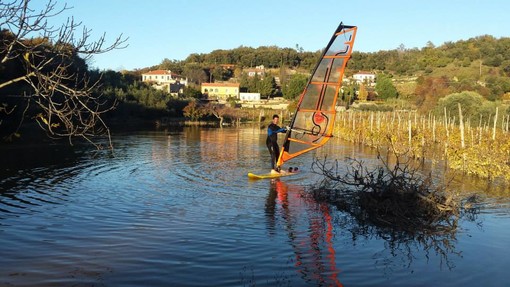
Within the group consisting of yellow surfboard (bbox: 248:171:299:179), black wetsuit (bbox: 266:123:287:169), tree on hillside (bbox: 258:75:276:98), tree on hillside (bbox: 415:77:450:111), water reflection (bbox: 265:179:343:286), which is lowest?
water reflection (bbox: 265:179:343:286)

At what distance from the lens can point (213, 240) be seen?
7336mm

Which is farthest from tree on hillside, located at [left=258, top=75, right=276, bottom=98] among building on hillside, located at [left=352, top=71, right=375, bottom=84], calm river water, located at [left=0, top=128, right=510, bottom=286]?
calm river water, located at [left=0, top=128, right=510, bottom=286]

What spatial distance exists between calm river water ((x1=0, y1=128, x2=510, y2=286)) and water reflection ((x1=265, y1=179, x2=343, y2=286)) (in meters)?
0.02

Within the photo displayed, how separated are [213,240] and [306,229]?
1.74 m

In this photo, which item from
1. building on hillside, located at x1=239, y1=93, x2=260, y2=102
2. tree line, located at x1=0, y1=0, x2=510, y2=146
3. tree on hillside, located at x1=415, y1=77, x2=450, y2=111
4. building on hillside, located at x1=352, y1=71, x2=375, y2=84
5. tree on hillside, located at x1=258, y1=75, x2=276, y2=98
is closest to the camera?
tree line, located at x1=0, y1=0, x2=510, y2=146

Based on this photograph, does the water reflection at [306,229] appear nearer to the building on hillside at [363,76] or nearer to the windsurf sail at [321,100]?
the windsurf sail at [321,100]

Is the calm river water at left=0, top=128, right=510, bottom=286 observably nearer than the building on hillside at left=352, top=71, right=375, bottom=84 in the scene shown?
Yes

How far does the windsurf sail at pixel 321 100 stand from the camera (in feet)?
42.4

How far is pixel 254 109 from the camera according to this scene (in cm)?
6781

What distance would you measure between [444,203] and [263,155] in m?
12.3

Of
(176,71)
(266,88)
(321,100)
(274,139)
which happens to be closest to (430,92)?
(266,88)

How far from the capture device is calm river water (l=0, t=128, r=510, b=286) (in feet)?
19.0

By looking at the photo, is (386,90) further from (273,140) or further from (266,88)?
(273,140)

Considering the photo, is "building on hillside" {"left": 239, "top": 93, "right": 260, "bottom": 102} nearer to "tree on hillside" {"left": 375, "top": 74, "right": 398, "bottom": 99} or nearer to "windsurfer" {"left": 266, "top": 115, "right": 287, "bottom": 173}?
"tree on hillside" {"left": 375, "top": 74, "right": 398, "bottom": 99}
